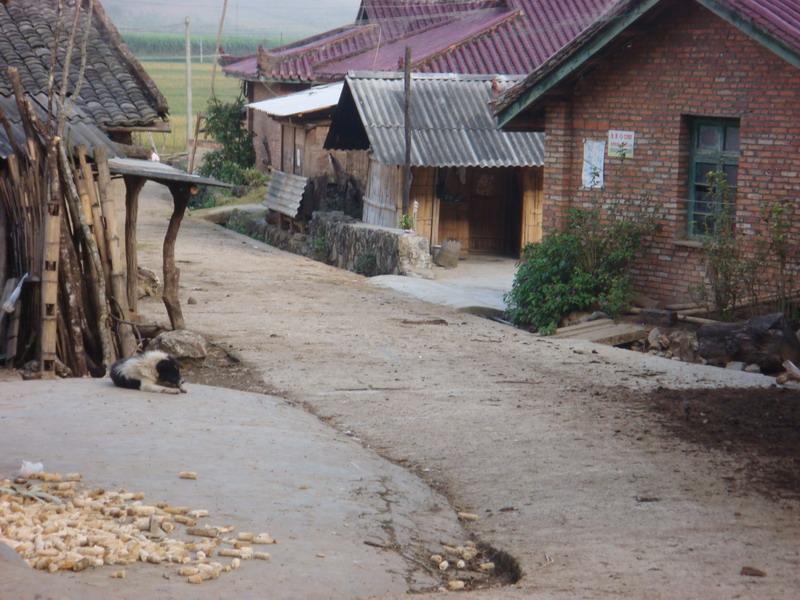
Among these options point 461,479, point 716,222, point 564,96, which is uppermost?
point 564,96

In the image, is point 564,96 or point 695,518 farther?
point 564,96

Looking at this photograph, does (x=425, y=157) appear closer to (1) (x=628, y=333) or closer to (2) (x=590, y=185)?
(2) (x=590, y=185)

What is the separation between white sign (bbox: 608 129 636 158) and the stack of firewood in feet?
23.9

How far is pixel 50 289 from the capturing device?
11.6 metres

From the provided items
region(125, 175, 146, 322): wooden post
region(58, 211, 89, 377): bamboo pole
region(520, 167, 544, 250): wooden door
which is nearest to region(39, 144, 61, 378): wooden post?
region(58, 211, 89, 377): bamboo pole

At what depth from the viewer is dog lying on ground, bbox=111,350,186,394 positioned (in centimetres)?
1048

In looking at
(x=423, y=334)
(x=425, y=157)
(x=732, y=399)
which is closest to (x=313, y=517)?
(x=732, y=399)

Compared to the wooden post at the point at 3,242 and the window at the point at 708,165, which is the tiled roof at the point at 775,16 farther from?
the wooden post at the point at 3,242

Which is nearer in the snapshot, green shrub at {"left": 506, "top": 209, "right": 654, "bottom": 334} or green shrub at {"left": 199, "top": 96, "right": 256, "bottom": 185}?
green shrub at {"left": 506, "top": 209, "right": 654, "bottom": 334}

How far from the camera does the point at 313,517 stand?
7.34 metres

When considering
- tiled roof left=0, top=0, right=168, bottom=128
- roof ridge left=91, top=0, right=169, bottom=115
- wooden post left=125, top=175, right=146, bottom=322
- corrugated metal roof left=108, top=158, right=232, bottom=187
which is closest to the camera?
corrugated metal roof left=108, top=158, right=232, bottom=187

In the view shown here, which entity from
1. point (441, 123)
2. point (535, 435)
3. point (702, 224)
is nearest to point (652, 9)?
point (702, 224)

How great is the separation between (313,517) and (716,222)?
9.13 metres

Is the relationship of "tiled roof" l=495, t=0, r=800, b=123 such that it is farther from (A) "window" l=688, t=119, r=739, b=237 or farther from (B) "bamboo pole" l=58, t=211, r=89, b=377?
(B) "bamboo pole" l=58, t=211, r=89, b=377
